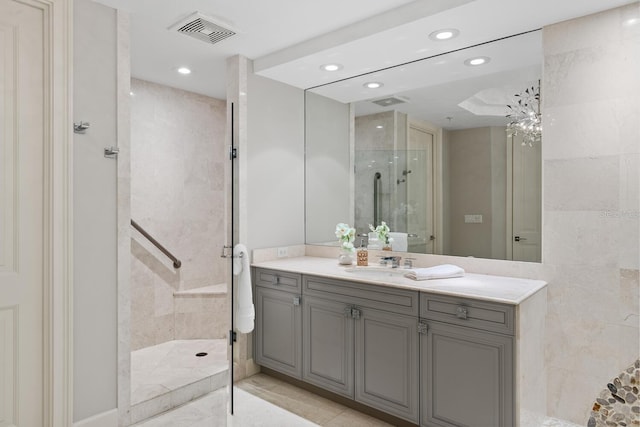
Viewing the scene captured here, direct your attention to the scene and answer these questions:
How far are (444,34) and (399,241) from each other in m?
1.48

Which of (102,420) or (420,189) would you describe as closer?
(102,420)

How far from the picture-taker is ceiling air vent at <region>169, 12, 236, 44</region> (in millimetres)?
2512

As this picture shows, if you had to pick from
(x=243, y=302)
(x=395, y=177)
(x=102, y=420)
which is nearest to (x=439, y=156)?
(x=395, y=177)

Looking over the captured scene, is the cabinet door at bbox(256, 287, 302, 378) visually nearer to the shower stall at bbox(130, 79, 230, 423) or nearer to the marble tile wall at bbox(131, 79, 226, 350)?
the shower stall at bbox(130, 79, 230, 423)

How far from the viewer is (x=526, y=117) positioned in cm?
257

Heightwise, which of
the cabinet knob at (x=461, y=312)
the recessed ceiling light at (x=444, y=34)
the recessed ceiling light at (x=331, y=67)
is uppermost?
the recessed ceiling light at (x=331, y=67)

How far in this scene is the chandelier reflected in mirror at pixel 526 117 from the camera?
252 cm

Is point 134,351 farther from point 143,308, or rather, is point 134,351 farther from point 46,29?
point 46,29

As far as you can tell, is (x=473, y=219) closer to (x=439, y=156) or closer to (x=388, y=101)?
(x=439, y=156)

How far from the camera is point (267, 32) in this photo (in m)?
2.75

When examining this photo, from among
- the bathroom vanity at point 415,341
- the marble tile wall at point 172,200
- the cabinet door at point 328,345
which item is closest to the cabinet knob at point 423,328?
the bathroom vanity at point 415,341

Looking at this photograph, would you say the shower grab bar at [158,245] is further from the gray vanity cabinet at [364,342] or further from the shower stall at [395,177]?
the shower stall at [395,177]

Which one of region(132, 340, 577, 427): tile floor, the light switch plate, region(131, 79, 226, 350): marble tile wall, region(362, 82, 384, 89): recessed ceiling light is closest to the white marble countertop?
the light switch plate

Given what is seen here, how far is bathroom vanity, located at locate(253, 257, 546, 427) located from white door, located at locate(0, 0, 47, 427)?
1.50 metres
